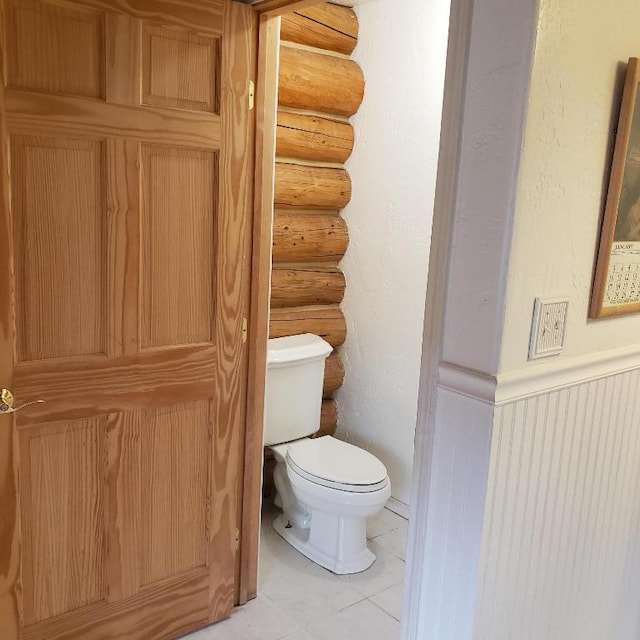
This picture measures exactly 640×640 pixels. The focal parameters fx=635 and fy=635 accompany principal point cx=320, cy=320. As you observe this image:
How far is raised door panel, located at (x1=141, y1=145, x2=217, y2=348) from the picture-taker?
6.03 feet

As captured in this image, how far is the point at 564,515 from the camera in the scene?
4.96 feet

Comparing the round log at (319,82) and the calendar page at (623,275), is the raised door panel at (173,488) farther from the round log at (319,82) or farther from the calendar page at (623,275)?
the round log at (319,82)

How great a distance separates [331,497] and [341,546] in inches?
10.3

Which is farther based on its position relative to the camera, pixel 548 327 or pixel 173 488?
pixel 173 488

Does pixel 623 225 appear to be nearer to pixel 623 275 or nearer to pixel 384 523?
pixel 623 275

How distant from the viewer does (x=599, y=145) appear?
1.34m

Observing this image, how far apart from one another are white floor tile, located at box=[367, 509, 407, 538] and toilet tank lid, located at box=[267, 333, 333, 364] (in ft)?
2.77

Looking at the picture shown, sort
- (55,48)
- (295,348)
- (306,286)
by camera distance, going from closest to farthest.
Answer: (55,48) → (295,348) → (306,286)

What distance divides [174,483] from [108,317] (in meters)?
0.59

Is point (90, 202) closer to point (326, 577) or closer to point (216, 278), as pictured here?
point (216, 278)

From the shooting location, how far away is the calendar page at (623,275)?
1.46 meters

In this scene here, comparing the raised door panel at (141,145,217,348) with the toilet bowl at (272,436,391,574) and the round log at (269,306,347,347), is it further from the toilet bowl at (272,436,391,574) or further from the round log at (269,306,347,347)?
the round log at (269,306,347,347)

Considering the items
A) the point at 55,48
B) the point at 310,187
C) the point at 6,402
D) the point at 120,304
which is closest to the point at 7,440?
the point at 6,402

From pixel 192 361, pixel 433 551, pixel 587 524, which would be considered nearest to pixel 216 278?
pixel 192 361
